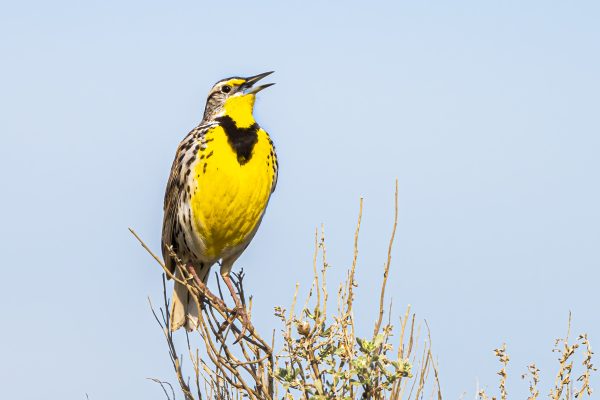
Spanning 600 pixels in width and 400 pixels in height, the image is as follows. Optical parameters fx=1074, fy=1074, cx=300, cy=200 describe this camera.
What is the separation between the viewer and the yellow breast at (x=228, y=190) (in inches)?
185

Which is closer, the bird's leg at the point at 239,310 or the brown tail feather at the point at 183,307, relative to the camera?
the bird's leg at the point at 239,310

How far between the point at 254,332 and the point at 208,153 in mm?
1186

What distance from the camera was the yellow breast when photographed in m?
4.70

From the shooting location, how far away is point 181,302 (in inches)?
206

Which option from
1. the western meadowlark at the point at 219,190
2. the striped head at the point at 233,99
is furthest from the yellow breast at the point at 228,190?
the striped head at the point at 233,99

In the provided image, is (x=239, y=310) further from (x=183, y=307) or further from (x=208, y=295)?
(x=183, y=307)

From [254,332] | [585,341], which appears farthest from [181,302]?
[585,341]

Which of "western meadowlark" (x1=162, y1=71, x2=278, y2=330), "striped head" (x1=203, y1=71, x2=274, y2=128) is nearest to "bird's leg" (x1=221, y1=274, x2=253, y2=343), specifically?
"western meadowlark" (x1=162, y1=71, x2=278, y2=330)

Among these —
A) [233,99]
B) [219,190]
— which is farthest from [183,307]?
[233,99]

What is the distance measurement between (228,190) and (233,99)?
0.69 metres

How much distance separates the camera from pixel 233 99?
17.1 ft

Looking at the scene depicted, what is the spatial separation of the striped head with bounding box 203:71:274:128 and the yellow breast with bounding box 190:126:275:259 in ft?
0.82

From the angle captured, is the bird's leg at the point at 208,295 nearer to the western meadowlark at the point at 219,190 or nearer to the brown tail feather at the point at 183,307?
the western meadowlark at the point at 219,190

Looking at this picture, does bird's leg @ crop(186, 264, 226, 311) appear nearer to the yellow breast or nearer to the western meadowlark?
the western meadowlark
